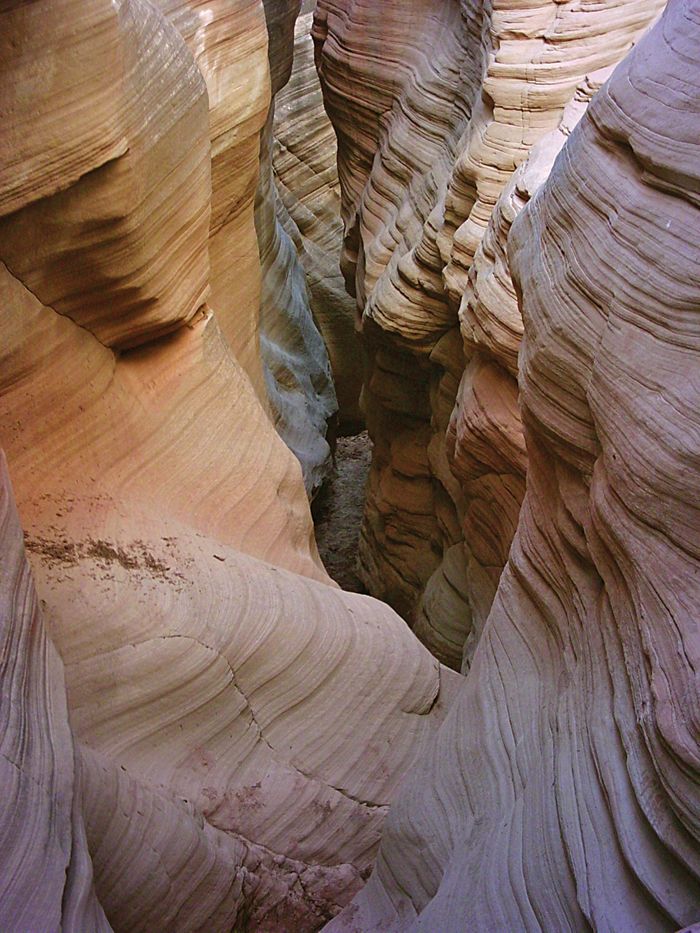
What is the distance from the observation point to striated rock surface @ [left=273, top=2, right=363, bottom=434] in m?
10.6

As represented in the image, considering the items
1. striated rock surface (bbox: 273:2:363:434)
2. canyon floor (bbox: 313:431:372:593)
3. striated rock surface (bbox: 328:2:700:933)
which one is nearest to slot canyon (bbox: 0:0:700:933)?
striated rock surface (bbox: 328:2:700:933)

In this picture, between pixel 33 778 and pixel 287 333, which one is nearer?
pixel 33 778

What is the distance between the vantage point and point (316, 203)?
36.4 feet

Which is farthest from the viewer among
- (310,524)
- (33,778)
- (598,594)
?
(310,524)

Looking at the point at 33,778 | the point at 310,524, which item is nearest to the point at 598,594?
the point at 33,778

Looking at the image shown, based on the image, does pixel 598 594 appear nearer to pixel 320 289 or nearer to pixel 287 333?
pixel 287 333

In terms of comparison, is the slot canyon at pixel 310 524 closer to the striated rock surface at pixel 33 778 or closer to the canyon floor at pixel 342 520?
the striated rock surface at pixel 33 778

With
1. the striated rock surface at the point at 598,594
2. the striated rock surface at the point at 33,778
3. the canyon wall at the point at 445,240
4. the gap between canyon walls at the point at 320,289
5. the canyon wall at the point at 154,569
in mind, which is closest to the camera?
the striated rock surface at the point at 598,594

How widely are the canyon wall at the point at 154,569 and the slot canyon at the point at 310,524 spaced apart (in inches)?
0.6

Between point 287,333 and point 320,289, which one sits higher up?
point 287,333

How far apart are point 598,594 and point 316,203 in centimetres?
924

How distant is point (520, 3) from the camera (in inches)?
218

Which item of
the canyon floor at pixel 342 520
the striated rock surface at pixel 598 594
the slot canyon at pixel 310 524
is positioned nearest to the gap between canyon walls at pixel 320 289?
the canyon floor at pixel 342 520

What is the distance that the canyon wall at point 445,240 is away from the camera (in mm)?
5117
